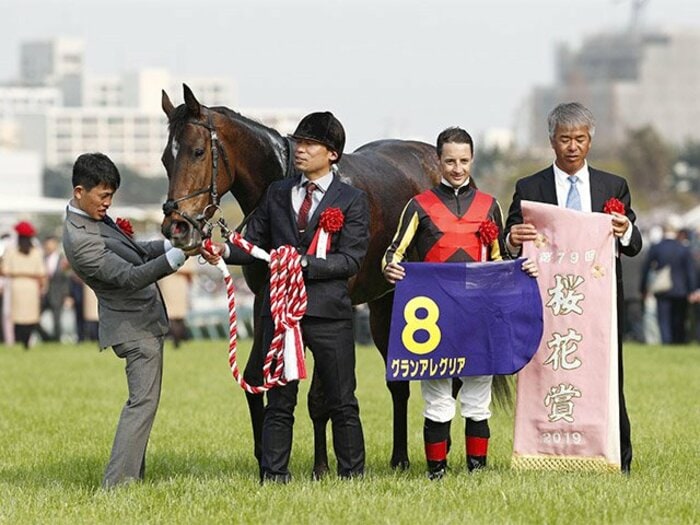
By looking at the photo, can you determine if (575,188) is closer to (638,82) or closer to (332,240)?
(332,240)

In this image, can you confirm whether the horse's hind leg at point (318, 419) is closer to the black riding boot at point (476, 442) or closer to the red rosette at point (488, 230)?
the black riding boot at point (476, 442)

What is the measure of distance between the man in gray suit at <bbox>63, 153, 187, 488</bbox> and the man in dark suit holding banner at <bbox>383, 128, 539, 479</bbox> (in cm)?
142

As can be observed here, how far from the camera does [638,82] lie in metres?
163

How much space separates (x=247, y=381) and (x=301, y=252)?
0.98 meters

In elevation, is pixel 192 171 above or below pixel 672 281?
above

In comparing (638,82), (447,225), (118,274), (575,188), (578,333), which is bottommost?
(578,333)

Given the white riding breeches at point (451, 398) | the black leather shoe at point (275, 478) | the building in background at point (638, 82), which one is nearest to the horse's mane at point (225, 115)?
the white riding breeches at point (451, 398)

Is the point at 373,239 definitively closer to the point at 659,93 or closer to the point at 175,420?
the point at 175,420

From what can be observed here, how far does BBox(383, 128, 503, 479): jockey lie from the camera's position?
8.75m

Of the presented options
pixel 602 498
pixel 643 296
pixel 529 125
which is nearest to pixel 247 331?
pixel 643 296

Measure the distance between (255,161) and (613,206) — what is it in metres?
2.13

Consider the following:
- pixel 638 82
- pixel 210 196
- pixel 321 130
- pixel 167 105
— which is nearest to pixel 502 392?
pixel 321 130

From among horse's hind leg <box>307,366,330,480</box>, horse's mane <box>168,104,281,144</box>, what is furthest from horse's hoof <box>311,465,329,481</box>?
horse's mane <box>168,104,281,144</box>

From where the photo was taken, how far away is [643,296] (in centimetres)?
2589
